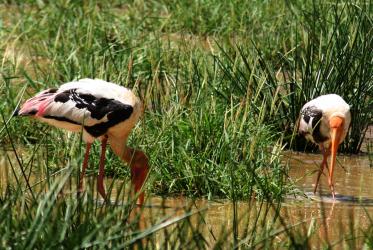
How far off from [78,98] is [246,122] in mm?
1065

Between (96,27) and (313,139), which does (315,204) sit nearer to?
(313,139)

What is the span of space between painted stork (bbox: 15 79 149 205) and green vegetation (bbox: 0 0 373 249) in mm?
147

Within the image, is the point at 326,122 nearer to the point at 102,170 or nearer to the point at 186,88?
the point at 186,88

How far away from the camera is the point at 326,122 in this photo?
340 inches

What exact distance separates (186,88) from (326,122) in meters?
1.01

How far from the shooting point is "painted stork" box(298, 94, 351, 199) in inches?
332

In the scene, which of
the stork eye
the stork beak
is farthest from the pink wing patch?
the stork beak

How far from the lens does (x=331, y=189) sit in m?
7.92

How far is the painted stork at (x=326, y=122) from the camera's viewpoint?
8430 millimetres

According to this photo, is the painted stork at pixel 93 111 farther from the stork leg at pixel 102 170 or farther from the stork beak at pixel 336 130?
the stork beak at pixel 336 130

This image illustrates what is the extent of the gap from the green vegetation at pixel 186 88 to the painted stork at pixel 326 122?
230mm

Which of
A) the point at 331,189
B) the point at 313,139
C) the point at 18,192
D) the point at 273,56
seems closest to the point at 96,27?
the point at 273,56

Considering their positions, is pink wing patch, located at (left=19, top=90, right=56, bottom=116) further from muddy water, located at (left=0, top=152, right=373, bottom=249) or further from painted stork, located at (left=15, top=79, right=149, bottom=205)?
muddy water, located at (left=0, top=152, right=373, bottom=249)

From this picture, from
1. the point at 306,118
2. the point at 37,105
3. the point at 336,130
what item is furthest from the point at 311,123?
the point at 37,105
